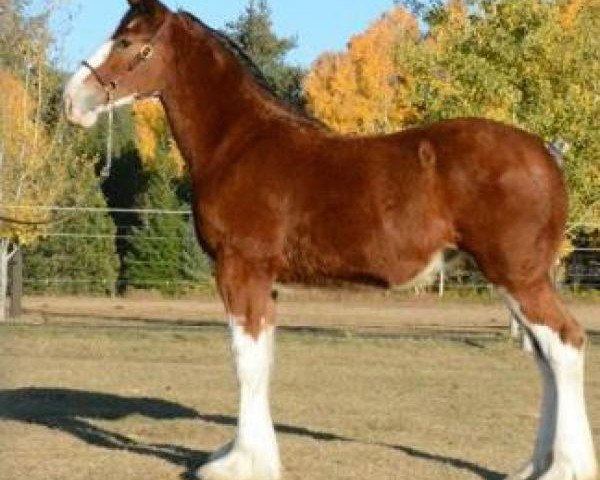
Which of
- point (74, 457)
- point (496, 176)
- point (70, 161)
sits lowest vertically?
point (74, 457)

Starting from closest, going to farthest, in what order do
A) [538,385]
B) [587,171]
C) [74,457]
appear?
[74,457]
[538,385]
[587,171]

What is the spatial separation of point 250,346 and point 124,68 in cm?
195

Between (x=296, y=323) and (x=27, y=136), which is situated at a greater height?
(x=27, y=136)

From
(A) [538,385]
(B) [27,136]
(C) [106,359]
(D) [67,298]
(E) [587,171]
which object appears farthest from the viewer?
(D) [67,298]

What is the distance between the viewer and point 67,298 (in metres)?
36.4

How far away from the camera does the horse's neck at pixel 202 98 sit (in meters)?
8.87

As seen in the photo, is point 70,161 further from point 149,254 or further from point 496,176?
point 496,176

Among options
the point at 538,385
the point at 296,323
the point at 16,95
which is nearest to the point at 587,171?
the point at 538,385

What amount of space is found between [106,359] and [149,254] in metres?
19.8

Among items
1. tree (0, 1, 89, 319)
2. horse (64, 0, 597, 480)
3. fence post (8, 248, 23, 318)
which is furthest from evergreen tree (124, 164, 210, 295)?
horse (64, 0, 597, 480)

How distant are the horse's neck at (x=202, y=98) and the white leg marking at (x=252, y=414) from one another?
121cm

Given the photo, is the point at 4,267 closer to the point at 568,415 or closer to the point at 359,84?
the point at 568,415

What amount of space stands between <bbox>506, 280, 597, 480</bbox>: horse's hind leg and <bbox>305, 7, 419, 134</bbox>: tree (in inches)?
1321

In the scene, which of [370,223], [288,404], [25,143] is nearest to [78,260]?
[25,143]
